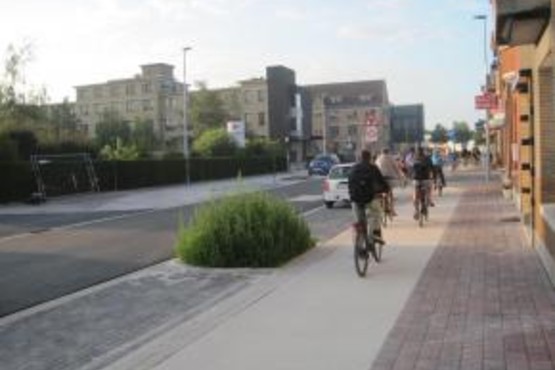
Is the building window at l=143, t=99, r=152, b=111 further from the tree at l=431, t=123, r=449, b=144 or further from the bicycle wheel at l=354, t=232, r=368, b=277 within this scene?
the bicycle wheel at l=354, t=232, r=368, b=277

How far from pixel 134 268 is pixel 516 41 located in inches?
267

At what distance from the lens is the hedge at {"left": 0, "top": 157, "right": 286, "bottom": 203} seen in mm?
43625

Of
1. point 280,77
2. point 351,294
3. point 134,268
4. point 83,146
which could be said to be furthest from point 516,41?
point 280,77

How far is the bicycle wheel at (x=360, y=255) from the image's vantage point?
1355 cm

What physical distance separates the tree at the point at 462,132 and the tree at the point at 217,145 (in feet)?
87.9

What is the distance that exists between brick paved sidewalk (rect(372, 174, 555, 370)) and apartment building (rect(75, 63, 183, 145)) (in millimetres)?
136398

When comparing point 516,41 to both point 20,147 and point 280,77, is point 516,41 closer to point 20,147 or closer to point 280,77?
point 20,147

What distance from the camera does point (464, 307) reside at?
1064 centimetres

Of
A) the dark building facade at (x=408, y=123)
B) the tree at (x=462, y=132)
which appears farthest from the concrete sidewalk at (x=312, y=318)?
the dark building facade at (x=408, y=123)

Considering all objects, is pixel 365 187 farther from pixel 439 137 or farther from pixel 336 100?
pixel 336 100

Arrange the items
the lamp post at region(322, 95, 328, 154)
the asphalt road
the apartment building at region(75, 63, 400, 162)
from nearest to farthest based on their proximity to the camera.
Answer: the asphalt road < the apartment building at region(75, 63, 400, 162) < the lamp post at region(322, 95, 328, 154)

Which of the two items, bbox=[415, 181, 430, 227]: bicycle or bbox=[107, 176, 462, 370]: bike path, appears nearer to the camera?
bbox=[107, 176, 462, 370]: bike path

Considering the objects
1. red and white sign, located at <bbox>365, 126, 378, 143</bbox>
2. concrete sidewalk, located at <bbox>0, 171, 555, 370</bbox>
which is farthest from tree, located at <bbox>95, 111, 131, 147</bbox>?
concrete sidewalk, located at <bbox>0, 171, 555, 370</bbox>

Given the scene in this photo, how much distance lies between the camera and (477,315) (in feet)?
33.2
